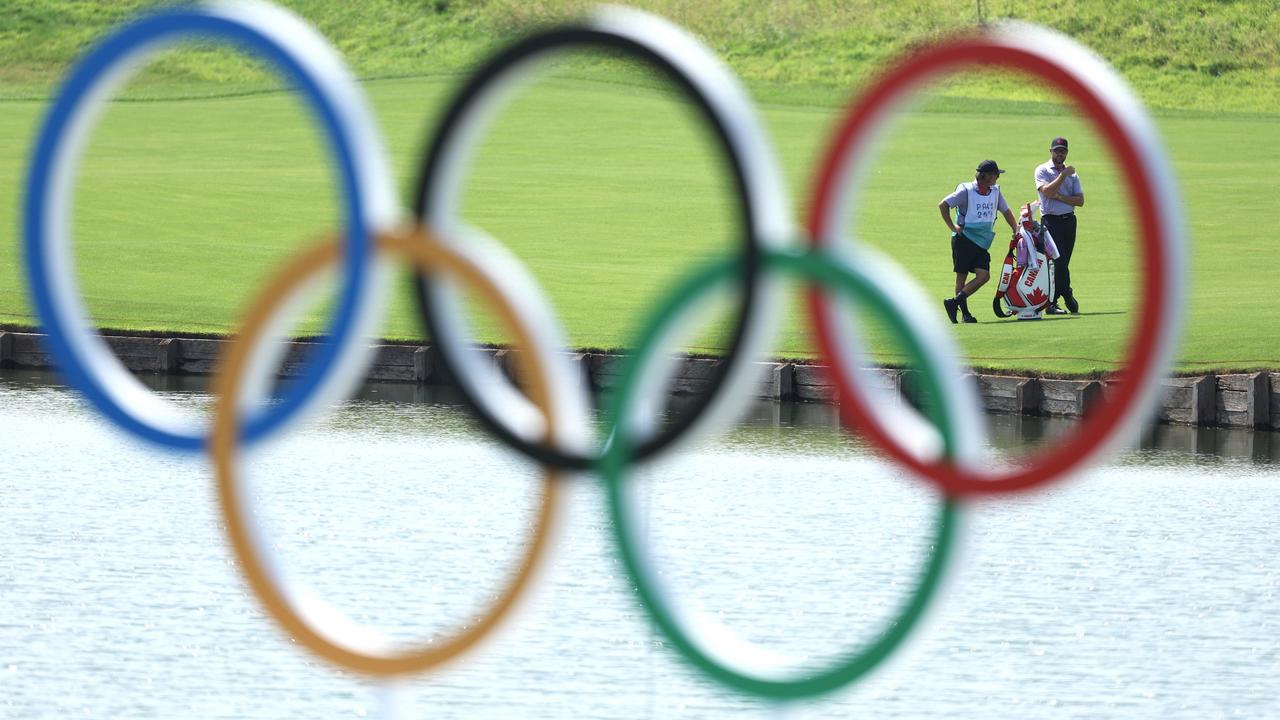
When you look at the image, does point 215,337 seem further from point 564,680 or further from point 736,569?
point 564,680

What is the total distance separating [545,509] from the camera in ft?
17.8

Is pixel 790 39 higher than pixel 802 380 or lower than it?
higher

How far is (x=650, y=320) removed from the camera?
525 cm

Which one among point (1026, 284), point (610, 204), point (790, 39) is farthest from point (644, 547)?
point (790, 39)

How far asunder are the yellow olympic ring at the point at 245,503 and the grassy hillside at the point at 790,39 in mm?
37401

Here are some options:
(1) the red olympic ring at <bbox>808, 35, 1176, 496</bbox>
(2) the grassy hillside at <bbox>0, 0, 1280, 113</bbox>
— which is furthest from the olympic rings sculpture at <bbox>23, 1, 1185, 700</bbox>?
(2) the grassy hillside at <bbox>0, 0, 1280, 113</bbox>

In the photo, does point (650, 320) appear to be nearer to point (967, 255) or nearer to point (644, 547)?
point (644, 547)

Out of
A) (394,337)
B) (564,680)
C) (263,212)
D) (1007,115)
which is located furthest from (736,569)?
(1007,115)

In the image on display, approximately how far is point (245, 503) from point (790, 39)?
45361 mm

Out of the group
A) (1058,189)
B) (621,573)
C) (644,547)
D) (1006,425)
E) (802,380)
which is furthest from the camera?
(802,380)

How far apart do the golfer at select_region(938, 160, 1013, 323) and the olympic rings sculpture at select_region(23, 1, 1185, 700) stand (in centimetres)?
1408

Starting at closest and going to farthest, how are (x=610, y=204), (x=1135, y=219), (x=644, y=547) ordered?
(x=1135, y=219)
(x=644, y=547)
(x=610, y=204)

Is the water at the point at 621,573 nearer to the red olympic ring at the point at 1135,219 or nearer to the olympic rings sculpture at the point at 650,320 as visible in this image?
the olympic rings sculpture at the point at 650,320

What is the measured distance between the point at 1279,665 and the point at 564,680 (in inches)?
170
